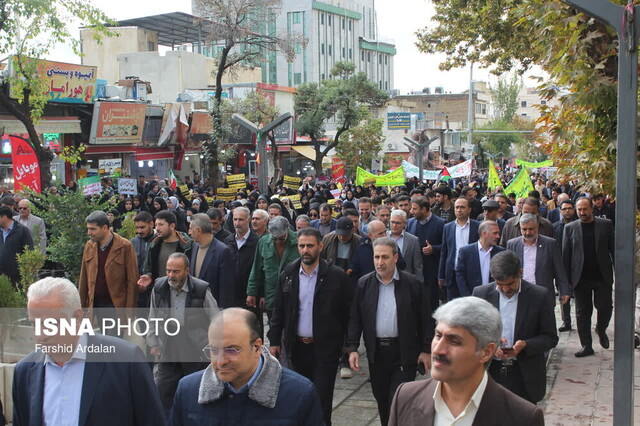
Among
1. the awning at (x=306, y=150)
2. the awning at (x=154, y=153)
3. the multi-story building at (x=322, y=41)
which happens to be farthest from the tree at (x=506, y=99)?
the awning at (x=154, y=153)

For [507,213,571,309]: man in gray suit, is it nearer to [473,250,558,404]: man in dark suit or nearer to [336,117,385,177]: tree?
[473,250,558,404]: man in dark suit

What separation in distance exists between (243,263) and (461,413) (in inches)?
246

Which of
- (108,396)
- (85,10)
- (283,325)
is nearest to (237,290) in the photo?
(283,325)

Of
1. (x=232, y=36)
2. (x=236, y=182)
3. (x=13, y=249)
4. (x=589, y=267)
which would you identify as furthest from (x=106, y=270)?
(x=232, y=36)

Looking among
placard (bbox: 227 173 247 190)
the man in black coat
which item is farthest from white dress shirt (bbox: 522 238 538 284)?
placard (bbox: 227 173 247 190)

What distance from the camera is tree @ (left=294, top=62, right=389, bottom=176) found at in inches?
1718

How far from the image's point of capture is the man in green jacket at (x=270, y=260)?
8.33 m

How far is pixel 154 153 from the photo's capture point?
3556 cm

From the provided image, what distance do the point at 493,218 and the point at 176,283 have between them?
196 inches

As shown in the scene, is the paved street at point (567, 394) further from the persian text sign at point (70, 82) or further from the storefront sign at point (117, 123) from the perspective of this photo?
the storefront sign at point (117, 123)

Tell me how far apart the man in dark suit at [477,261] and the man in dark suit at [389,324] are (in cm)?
187

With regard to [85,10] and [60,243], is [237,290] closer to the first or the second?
[60,243]

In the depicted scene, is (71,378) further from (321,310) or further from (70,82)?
(70,82)

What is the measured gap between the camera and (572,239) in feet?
30.7
